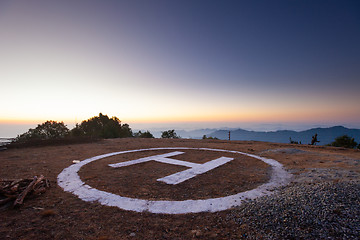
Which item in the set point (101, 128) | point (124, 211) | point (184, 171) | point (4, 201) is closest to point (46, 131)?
point (101, 128)

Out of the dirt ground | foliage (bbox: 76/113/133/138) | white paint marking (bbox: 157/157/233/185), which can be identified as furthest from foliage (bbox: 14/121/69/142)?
white paint marking (bbox: 157/157/233/185)

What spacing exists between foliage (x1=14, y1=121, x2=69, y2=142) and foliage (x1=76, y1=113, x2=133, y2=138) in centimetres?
264

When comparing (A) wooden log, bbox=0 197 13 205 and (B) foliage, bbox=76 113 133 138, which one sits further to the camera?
(B) foliage, bbox=76 113 133 138

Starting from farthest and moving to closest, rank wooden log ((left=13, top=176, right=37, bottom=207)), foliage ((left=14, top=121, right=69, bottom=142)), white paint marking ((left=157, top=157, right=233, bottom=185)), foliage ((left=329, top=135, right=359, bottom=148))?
foliage ((left=14, top=121, right=69, bottom=142)), foliage ((left=329, top=135, right=359, bottom=148)), white paint marking ((left=157, top=157, right=233, bottom=185)), wooden log ((left=13, top=176, right=37, bottom=207))

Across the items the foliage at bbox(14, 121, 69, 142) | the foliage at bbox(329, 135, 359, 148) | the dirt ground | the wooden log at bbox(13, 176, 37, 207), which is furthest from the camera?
the foliage at bbox(14, 121, 69, 142)

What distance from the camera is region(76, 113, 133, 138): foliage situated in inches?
1225

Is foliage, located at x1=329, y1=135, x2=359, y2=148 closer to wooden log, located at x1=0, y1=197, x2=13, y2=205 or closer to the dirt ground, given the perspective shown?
the dirt ground

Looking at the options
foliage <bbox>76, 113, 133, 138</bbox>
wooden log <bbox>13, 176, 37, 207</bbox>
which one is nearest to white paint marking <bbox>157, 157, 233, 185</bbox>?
wooden log <bbox>13, 176, 37, 207</bbox>

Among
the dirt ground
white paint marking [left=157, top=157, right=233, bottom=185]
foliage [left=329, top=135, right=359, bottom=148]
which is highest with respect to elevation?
foliage [left=329, top=135, right=359, bottom=148]

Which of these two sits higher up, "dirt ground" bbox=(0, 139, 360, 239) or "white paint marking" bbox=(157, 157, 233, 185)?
"white paint marking" bbox=(157, 157, 233, 185)

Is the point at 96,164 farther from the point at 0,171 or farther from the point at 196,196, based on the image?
the point at 196,196

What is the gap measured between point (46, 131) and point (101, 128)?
8.83 meters

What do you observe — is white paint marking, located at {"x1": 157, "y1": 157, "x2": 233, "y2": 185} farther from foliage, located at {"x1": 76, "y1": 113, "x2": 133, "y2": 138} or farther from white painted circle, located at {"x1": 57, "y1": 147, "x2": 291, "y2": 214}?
foliage, located at {"x1": 76, "y1": 113, "x2": 133, "y2": 138}

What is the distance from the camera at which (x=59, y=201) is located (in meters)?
4.39
